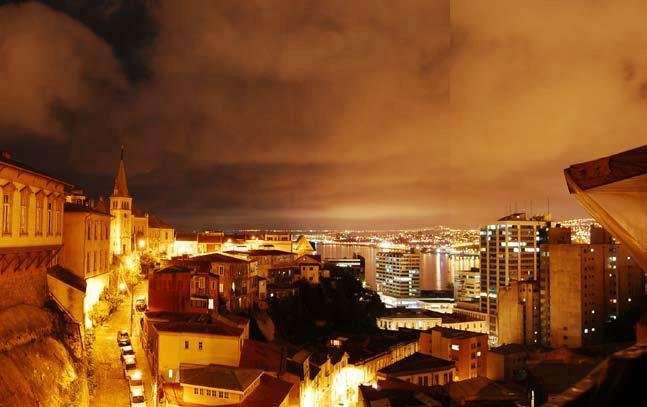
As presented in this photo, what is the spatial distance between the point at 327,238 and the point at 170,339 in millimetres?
141386

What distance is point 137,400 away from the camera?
32.4 ft

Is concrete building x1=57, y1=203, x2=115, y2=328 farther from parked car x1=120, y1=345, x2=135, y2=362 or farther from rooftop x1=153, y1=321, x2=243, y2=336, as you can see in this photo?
rooftop x1=153, y1=321, x2=243, y2=336

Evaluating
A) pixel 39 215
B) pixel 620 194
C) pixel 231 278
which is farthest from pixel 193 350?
pixel 620 194

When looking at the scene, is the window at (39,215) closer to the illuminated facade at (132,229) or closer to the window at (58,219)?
the window at (58,219)

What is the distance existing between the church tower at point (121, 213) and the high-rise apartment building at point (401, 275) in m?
43.9

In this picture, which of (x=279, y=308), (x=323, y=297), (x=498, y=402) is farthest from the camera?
(x=323, y=297)

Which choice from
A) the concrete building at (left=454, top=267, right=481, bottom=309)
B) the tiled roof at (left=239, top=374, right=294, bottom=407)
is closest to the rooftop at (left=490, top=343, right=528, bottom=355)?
the tiled roof at (left=239, top=374, right=294, bottom=407)

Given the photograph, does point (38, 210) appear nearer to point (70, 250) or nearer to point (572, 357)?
point (70, 250)

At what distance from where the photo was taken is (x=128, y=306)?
56.5 ft

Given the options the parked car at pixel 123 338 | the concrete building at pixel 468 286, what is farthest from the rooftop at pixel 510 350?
the concrete building at pixel 468 286

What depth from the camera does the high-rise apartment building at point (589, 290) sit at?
32.8m

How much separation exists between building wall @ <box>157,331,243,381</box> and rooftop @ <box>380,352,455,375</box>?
351 inches

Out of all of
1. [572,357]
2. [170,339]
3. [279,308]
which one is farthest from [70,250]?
[572,357]

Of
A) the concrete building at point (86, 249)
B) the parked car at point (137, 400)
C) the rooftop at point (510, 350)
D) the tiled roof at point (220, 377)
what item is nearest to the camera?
the parked car at point (137, 400)
